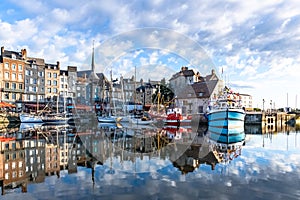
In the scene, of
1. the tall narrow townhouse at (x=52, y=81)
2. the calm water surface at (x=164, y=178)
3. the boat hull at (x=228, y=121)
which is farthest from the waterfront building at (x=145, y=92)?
the calm water surface at (x=164, y=178)

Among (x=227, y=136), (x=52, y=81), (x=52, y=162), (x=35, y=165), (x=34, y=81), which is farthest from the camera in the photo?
(x=52, y=81)

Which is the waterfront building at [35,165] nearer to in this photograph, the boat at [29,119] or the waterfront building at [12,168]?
the waterfront building at [12,168]

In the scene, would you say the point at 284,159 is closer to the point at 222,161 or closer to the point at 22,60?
the point at 222,161

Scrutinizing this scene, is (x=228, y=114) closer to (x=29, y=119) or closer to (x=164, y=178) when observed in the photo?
(x=164, y=178)

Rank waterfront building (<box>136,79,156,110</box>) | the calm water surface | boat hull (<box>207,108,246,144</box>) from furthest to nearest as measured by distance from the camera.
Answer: waterfront building (<box>136,79,156,110</box>) → boat hull (<box>207,108,246,144</box>) → the calm water surface

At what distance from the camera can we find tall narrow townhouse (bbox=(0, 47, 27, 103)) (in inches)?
2071

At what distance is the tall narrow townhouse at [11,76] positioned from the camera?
5259 cm

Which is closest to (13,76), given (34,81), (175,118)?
(34,81)

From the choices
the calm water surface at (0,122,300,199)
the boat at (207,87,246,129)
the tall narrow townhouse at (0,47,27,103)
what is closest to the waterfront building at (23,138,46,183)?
the calm water surface at (0,122,300,199)

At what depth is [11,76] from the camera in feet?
179

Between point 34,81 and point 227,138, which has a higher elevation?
point 34,81

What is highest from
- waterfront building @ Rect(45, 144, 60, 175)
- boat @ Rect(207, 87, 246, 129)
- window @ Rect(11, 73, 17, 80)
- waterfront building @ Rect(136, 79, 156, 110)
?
window @ Rect(11, 73, 17, 80)

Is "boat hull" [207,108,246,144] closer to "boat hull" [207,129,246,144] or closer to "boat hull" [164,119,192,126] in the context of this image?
"boat hull" [207,129,246,144]

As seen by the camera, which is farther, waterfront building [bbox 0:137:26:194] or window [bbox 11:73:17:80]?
window [bbox 11:73:17:80]
